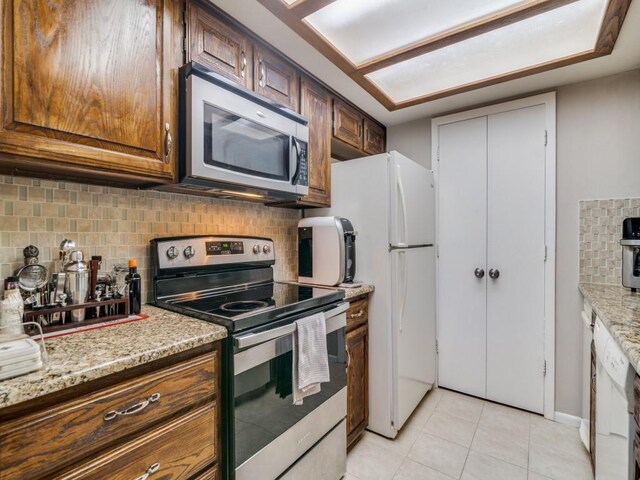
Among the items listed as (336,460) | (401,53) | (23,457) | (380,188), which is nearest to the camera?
(23,457)

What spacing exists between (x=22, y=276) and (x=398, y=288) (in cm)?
177

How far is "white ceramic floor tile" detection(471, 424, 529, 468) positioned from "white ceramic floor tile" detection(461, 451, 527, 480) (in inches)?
1.8

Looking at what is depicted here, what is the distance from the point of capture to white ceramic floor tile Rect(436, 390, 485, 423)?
226cm

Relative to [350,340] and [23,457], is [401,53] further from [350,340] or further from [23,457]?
[23,457]

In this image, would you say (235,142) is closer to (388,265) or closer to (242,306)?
(242,306)

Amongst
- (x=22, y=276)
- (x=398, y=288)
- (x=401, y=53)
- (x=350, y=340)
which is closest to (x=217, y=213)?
(x=22, y=276)

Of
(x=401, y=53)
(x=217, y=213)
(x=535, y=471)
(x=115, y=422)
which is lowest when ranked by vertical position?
(x=535, y=471)

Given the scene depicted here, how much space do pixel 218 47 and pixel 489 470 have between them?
2537 millimetres

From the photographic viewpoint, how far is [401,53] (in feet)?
5.85

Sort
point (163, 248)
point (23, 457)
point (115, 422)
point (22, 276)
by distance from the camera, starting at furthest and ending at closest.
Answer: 1. point (163, 248)
2. point (22, 276)
3. point (115, 422)
4. point (23, 457)

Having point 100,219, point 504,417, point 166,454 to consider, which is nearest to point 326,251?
point 100,219

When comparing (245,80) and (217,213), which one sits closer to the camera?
(245,80)

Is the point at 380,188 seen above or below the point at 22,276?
above

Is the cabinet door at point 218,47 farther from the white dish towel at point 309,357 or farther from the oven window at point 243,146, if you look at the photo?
the white dish towel at point 309,357
